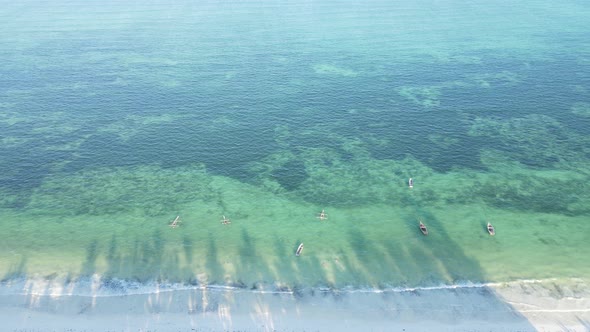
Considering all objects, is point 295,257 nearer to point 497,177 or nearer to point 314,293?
point 314,293

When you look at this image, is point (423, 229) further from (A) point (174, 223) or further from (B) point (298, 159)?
(A) point (174, 223)

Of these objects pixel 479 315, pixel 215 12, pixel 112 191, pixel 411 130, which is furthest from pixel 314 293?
pixel 215 12

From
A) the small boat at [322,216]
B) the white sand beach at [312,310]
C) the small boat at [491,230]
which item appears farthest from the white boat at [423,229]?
the small boat at [322,216]

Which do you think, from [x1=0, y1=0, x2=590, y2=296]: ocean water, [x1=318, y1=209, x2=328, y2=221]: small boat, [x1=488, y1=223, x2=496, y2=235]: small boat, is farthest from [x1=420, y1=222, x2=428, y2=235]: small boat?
[x1=318, y1=209, x2=328, y2=221]: small boat

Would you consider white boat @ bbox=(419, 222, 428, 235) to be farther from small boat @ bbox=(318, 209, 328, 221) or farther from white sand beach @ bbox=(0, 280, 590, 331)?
small boat @ bbox=(318, 209, 328, 221)

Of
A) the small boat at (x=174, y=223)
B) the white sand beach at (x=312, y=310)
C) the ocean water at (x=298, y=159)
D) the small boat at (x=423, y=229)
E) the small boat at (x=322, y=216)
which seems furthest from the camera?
the small boat at (x=322, y=216)

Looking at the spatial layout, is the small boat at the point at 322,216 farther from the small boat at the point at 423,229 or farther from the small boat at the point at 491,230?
the small boat at the point at 491,230

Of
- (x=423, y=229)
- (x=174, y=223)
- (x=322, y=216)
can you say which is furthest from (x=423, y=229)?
(x=174, y=223)
